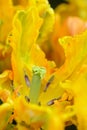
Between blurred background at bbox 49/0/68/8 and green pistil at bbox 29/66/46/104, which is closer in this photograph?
green pistil at bbox 29/66/46/104

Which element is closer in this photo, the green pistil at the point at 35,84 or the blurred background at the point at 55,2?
the green pistil at the point at 35,84

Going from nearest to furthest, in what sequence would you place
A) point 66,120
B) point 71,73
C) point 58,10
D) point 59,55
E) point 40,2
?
point 66,120 < point 71,73 < point 40,2 < point 59,55 < point 58,10

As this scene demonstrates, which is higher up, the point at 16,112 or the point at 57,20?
the point at 57,20

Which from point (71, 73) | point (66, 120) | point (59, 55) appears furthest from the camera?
point (59, 55)

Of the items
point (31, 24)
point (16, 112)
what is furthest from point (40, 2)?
point (16, 112)

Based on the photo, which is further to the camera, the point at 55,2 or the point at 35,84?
the point at 55,2

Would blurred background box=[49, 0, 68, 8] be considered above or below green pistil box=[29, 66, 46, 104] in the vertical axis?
above

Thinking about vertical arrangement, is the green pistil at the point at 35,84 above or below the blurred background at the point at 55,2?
below

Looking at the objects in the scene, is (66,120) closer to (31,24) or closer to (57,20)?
(31,24)
